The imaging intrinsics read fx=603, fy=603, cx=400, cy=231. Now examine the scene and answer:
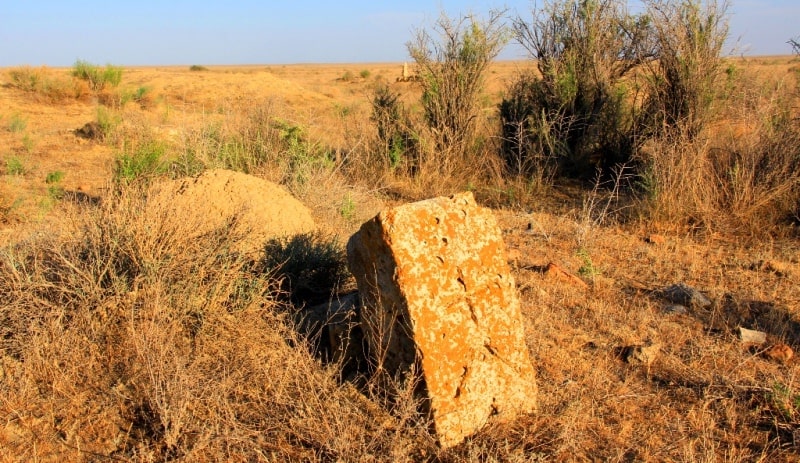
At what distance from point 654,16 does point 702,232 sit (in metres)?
3.16

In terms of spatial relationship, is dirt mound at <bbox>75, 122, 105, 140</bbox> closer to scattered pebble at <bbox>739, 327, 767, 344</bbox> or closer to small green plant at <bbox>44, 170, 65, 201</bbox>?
small green plant at <bbox>44, 170, 65, 201</bbox>

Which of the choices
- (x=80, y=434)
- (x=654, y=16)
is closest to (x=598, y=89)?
(x=654, y=16)

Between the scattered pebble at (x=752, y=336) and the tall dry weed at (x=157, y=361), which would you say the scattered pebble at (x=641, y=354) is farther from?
the tall dry weed at (x=157, y=361)

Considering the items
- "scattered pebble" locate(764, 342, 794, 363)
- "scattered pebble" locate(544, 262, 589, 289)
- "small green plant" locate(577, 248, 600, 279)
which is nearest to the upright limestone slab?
"scattered pebble" locate(764, 342, 794, 363)

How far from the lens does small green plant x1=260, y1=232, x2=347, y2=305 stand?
402 cm

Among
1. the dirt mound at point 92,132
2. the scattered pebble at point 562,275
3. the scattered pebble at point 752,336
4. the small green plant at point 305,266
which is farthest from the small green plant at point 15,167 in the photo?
the scattered pebble at point 752,336

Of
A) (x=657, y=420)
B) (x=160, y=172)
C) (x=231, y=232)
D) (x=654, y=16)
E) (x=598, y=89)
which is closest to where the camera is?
(x=657, y=420)

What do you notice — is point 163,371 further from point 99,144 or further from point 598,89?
point 99,144

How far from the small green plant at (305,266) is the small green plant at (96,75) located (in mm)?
16408

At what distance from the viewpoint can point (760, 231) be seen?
611cm

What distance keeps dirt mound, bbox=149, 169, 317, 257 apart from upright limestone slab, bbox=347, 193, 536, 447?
1438mm

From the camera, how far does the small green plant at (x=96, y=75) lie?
17844 millimetres

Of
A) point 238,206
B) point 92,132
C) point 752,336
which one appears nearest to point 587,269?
point 752,336

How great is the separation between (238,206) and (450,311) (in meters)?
2.37
